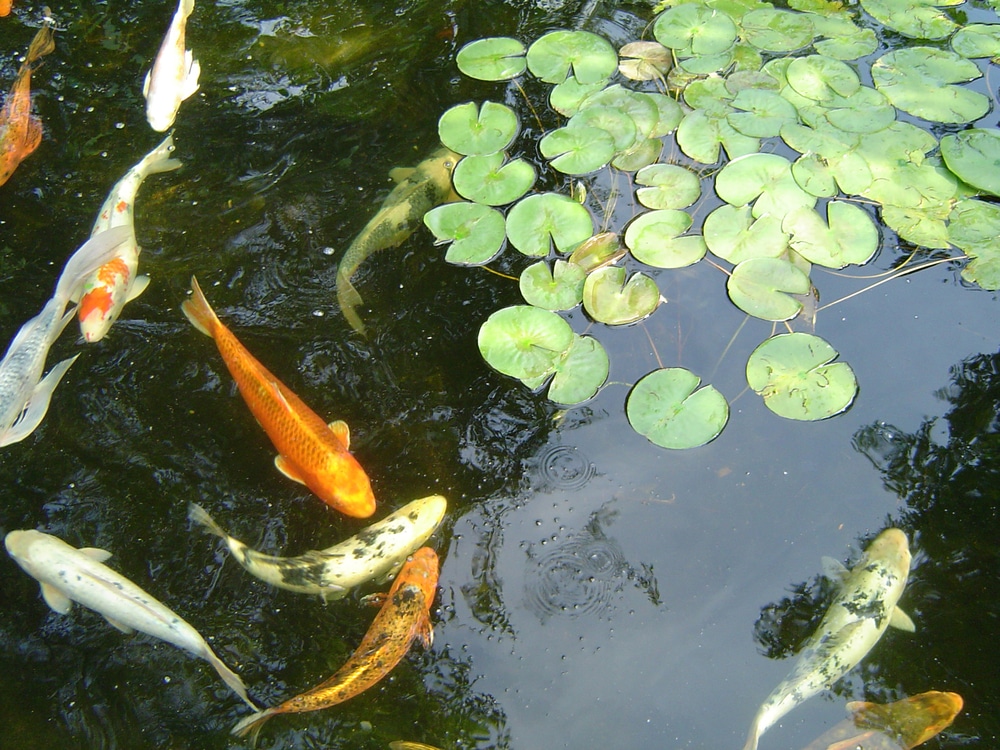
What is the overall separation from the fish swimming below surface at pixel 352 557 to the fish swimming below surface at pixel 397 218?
94 cm

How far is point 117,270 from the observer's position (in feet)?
10.6

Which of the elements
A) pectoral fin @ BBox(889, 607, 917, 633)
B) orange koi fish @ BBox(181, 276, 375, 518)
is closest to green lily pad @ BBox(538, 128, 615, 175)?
orange koi fish @ BBox(181, 276, 375, 518)

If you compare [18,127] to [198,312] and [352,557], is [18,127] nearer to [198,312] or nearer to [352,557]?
[198,312]

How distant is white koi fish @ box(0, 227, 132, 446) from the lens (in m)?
2.91

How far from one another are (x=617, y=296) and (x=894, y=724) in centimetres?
183

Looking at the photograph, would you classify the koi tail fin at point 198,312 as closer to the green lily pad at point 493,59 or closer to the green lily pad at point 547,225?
the green lily pad at point 547,225

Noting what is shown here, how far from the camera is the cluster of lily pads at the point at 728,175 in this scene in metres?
2.97

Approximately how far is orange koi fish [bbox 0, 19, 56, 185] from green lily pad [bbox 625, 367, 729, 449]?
11.2 ft

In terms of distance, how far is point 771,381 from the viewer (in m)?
2.90

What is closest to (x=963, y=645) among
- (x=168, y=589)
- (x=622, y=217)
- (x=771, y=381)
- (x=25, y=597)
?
(x=771, y=381)

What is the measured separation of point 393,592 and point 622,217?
6.48ft

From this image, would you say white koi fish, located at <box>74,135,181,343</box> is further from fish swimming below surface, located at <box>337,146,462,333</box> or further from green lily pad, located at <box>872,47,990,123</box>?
green lily pad, located at <box>872,47,990,123</box>

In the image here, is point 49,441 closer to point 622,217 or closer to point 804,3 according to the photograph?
point 622,217

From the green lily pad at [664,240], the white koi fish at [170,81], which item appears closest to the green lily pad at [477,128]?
the green lily pad at [664,240]
